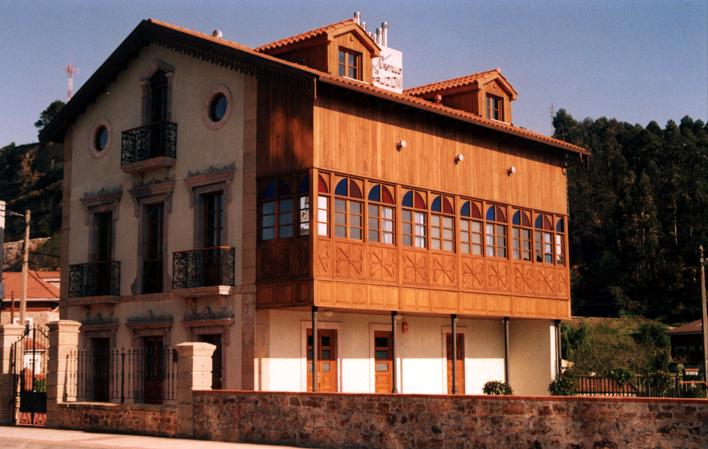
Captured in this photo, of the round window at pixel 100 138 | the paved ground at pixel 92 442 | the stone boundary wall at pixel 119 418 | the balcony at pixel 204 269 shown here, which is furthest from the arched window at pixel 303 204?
the round window at pixel 100 138

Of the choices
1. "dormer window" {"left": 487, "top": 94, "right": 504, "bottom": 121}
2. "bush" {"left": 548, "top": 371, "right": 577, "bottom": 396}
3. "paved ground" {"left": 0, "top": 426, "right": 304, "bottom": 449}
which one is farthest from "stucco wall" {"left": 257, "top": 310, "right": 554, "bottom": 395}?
"dormer window" {"left": 487, "top": 94, "right": 504, "bottom": 121}

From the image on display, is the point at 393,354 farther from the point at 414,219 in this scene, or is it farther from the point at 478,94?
the point at 478,94

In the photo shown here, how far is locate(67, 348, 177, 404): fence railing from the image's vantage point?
87.4 ft

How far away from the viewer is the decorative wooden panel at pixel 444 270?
1066 inches

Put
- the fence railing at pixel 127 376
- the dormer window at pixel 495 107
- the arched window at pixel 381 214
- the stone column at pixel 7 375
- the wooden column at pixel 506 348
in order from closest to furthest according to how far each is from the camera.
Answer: the arched window at pixel 381 214 < the stone column at pixel 7 375 < the fence railing at pixel 127 376 < the wooden column at pixel 506 348 < the dormer window at pixel 495 107

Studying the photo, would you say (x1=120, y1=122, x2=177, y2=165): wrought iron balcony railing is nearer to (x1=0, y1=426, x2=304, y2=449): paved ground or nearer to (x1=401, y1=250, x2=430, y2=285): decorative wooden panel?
(x1=401, y1=250, x2=430, y2=285): decorative wooden panel

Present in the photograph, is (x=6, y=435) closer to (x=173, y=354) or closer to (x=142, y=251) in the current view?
(x=173, y=354)

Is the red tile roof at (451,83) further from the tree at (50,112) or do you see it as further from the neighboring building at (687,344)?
the tree at (50,112)

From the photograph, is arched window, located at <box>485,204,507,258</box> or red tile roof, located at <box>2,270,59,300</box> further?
red tile roof, located at <box>2,270,59,300</box>

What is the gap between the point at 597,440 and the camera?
1574 cm

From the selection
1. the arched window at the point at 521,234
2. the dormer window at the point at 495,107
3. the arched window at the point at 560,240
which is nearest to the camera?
the arched window at the point at 521,234

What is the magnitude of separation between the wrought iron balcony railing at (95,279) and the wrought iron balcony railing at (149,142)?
3.13 metres

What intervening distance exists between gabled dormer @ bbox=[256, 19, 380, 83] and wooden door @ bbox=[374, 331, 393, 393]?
7.13 m

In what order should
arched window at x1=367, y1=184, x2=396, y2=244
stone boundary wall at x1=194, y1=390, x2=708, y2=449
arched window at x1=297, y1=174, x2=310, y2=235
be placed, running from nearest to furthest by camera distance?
stone boundary wall at x1=194, y1=390, x2=708, y2=449 < arched window at x1=297, y1=174, x2=310, y2=235 < arched window at x1=367, y1=184, x2=396, y2=244
